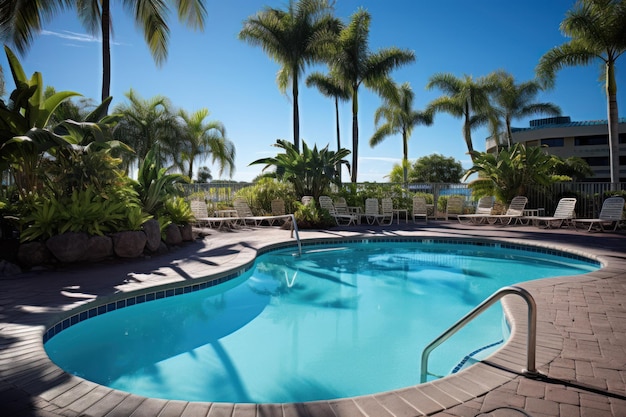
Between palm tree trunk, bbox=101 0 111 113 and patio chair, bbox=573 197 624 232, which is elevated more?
palm tree trunk, bbox=101 0 111 113

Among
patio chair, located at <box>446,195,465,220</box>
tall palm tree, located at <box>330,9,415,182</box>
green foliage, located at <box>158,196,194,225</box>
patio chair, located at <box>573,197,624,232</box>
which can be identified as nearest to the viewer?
green foliage, located at <box>158,196,194,225</box>

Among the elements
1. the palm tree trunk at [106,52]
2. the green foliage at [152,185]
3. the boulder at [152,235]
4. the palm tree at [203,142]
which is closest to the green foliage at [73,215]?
the boulder at [152,235]

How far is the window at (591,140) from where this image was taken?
4528 centimetres

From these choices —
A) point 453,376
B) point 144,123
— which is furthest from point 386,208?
point 144,123

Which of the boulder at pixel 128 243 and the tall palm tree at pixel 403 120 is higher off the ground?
the tall palm tree at pixel 403 120

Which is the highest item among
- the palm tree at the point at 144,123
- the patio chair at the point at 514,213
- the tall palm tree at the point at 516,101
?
the tall palm tree at the point at 516,101

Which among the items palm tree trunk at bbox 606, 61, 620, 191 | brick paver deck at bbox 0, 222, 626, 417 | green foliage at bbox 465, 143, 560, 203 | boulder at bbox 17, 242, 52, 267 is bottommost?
brick paver deck at bbox 0, 222, 626, 417

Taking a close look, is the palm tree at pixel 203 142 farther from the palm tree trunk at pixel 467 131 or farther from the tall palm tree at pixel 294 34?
the palm tree trunk at pixel 467 131

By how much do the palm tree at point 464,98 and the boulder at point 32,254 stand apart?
25.0 meters

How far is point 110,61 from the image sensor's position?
1073 cm

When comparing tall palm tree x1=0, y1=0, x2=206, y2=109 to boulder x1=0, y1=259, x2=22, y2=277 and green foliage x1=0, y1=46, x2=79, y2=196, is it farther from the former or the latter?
boulder x1=0, y1=259, x2=22, y2=277

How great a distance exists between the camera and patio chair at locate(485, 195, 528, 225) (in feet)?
45.5

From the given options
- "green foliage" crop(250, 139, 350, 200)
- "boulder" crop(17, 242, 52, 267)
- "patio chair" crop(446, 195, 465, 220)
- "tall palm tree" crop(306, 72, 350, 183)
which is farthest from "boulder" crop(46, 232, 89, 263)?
"tall palm tree" crop(306, 72, 350, 183)

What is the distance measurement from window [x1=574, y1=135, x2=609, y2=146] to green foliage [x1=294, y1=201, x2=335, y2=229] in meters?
46.6
